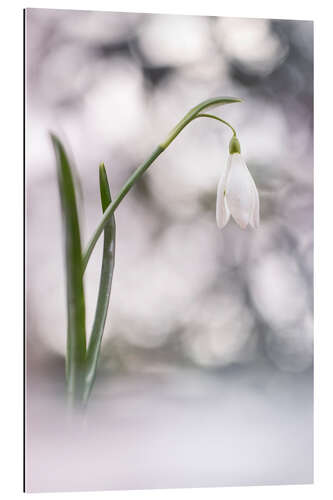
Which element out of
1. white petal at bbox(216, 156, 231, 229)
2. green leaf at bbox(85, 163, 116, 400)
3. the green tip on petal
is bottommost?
green leaf at bbox(85, 163, 116, 400)

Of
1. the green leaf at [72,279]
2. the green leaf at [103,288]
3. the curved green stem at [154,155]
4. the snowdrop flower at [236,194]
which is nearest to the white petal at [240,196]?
the snowdrop flower at [236,194]

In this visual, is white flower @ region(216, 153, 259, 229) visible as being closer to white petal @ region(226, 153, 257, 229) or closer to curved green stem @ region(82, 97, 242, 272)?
white petal @ region(226, 153, 257, 229)

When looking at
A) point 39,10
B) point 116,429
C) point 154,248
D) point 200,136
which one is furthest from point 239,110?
point 116,429

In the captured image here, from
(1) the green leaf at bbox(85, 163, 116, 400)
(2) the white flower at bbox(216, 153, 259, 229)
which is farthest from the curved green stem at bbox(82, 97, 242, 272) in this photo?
(2) the white flower at bbox(216, 153, 259, 229)

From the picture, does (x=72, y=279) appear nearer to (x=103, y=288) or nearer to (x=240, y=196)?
(x=103, y=288)

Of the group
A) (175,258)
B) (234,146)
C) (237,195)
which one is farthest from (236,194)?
(175,258)

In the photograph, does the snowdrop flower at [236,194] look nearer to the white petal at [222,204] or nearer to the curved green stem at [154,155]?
the white petal at [222,204]
